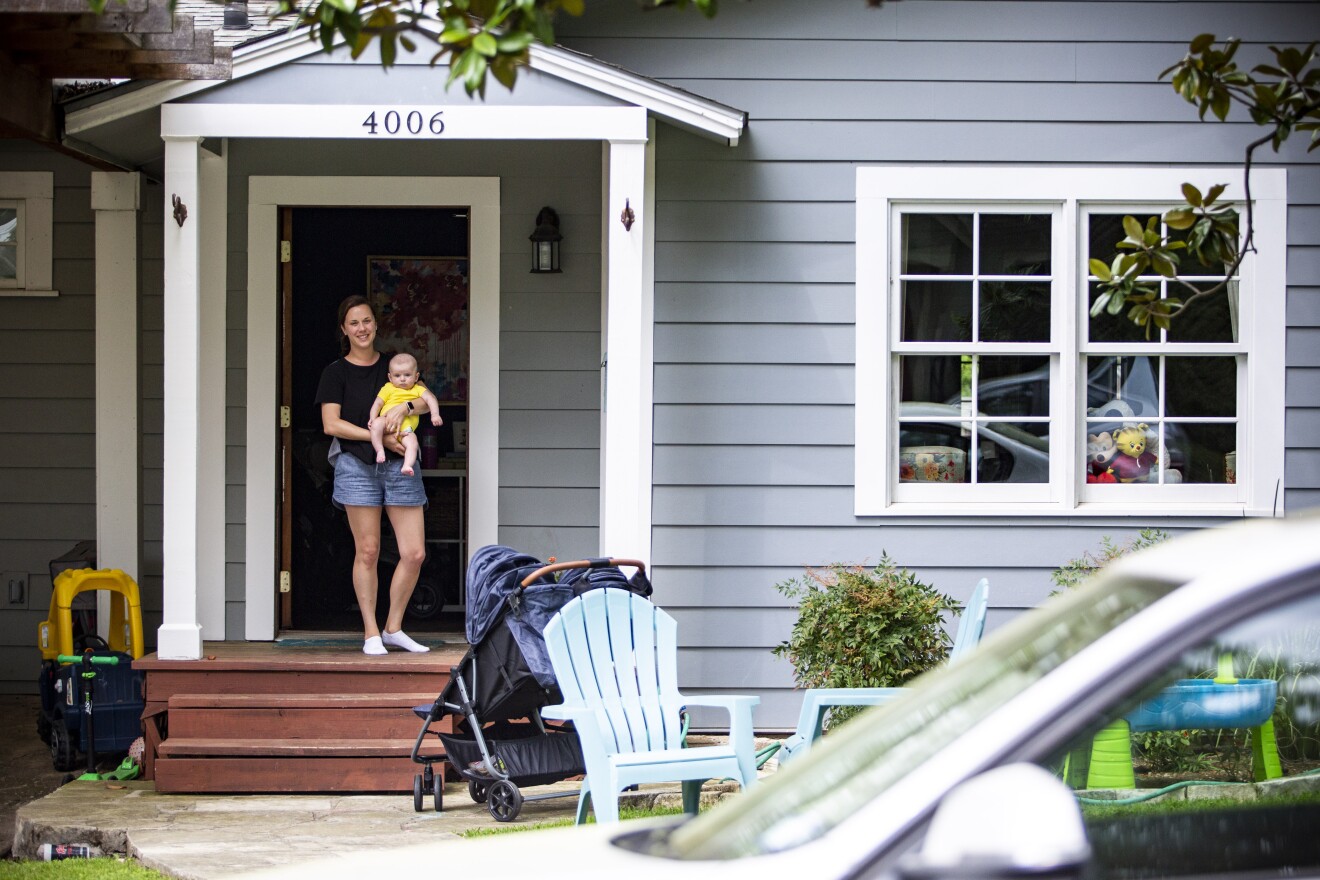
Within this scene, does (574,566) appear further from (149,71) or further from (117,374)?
(117,374)

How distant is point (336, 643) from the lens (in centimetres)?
721

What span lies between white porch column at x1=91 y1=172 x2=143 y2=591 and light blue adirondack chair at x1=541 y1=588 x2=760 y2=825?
3.34 m

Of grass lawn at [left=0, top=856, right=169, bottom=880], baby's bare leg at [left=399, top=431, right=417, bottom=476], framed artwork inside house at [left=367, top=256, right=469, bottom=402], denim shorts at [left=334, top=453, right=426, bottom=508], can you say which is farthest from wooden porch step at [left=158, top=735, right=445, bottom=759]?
framed artwork inside house at [left=367, top=256, right=469, bottom=402]

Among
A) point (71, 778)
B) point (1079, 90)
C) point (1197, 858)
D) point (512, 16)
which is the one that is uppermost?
point (1079, 90)

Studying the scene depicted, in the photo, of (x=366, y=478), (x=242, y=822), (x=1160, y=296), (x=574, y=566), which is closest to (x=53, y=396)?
(x=366, y=478)

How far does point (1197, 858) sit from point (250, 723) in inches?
203

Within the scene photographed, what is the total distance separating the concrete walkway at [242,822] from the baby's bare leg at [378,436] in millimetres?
1625

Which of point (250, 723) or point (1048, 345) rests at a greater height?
point (1048, 345)

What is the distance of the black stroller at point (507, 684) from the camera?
5.71 m

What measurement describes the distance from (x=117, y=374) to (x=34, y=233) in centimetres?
101

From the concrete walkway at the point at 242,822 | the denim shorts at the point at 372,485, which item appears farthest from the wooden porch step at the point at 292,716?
the denim shorts at the point at 372,485

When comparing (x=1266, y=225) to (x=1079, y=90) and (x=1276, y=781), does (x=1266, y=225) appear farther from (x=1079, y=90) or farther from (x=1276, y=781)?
(x=1276, y=781)

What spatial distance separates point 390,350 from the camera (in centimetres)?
842

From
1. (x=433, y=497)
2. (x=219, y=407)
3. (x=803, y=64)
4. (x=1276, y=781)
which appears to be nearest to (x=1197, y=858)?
(x=1276, y=781)
